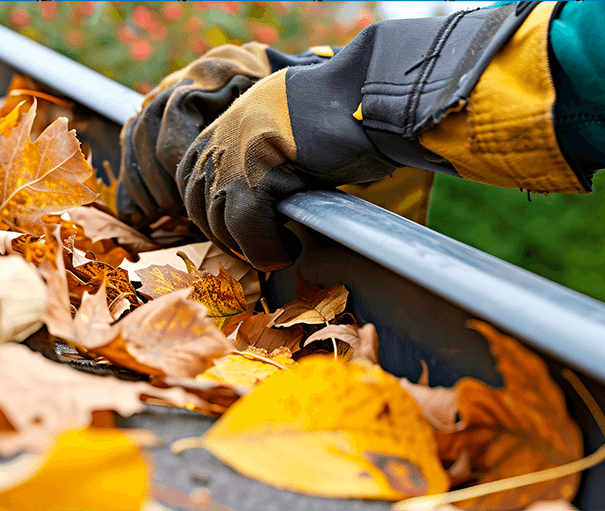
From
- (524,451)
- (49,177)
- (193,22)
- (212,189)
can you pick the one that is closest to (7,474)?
(524,451)

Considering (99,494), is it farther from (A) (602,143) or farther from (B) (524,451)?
(A) (602,143)

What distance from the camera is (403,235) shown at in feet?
1.40

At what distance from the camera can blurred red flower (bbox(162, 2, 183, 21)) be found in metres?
2.24

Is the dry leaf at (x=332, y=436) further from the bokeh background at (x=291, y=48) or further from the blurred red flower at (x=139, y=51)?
the blurred red flower at (x=139, y=51)

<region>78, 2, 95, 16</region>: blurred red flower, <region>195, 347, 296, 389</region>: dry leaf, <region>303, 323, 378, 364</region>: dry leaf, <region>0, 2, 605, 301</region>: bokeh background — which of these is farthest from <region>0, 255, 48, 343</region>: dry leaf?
<region>78, 2, 95, 16</region>: blurred red flower

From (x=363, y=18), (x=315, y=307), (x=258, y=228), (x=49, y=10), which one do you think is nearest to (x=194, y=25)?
(x=49, y=10)

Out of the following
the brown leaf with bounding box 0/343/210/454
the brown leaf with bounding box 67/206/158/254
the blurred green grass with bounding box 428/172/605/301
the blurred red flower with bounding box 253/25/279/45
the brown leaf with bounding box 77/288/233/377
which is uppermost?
the brown leaf with bounding box 0/343/210/454

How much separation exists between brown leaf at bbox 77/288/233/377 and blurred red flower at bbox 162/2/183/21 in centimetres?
223

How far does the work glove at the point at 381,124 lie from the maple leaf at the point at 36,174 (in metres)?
0.20

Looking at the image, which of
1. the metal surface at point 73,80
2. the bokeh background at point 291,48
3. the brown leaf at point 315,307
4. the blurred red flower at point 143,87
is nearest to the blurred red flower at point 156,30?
the bokeh background at point 291,48

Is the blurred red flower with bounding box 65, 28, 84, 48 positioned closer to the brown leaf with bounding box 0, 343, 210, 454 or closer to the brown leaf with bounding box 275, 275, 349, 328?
the brown leaf with bounding box 275, 275, 349, 328

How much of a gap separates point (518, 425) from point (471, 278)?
0.10 metres

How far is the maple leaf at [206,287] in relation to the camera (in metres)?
0.57

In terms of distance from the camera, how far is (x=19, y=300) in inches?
13.5
